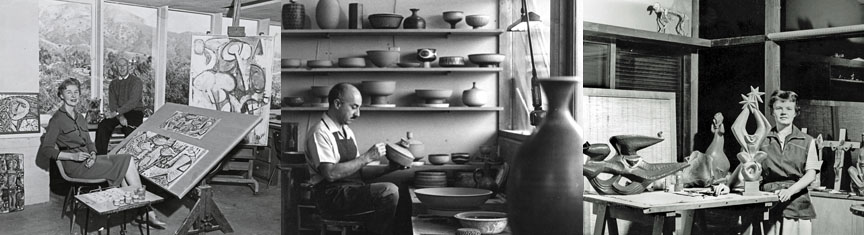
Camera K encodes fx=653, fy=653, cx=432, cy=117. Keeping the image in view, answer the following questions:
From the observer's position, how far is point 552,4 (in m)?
1.46

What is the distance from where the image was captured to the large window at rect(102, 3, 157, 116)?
283 centimetres

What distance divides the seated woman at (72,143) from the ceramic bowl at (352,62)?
6.36ft

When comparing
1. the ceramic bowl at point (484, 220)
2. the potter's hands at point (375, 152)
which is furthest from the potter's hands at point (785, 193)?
the potter's hands at point (375, 152)

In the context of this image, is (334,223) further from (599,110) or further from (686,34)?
(686,34)

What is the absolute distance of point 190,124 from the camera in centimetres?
313

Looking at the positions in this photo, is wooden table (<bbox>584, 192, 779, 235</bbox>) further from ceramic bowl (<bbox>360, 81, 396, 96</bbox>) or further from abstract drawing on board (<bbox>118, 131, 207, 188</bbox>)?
abstract drawing on board (<bbox>118, 131, 207, 188</bbox>)

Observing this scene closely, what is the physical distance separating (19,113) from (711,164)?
2596 mm

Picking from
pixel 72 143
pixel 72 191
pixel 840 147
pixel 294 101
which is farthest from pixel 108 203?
pixel 840 147

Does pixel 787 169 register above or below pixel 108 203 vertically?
above

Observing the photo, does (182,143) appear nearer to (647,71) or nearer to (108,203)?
(108,203)

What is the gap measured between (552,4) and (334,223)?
68 cm

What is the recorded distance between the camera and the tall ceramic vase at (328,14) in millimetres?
1352

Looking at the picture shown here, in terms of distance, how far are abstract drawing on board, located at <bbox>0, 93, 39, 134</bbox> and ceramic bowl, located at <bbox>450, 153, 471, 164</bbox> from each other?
2111 millimetres

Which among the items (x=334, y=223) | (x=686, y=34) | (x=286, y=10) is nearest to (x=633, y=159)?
(x=686, y=34)
